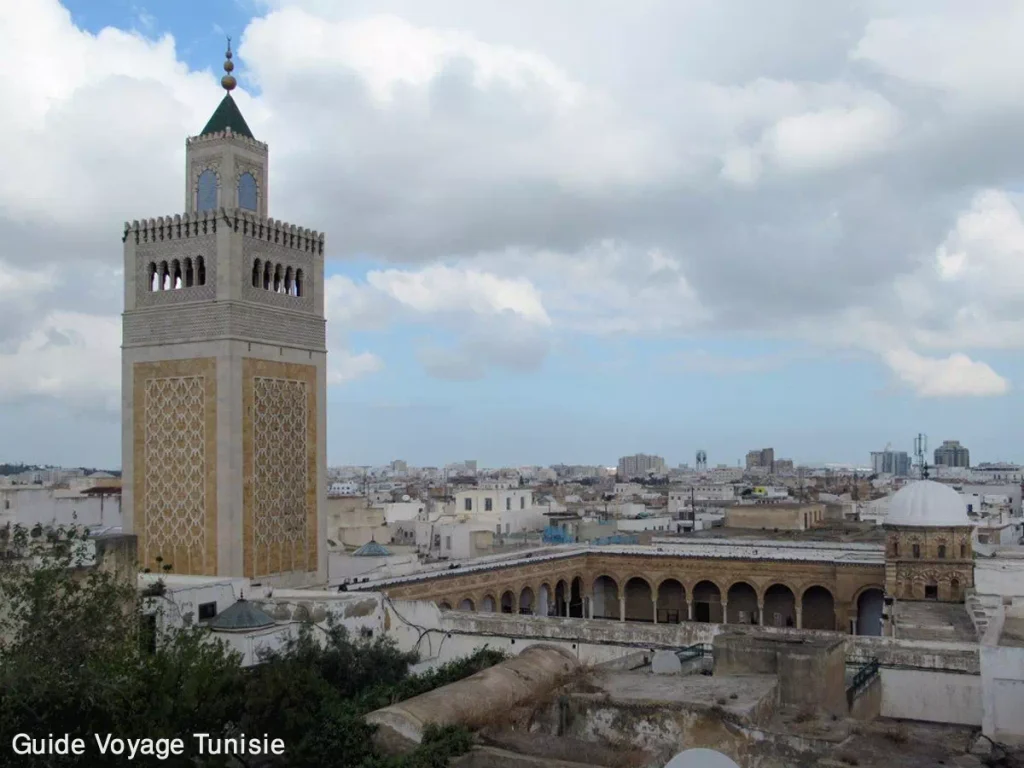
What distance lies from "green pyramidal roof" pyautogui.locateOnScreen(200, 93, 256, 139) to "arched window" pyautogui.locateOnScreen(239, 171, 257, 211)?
846 millimetres

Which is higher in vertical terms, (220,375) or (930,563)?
(220,375)

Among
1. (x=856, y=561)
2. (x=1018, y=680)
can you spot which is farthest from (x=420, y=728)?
(x=856, y=561)

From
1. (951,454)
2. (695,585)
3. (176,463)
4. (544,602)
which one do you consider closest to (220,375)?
(176,463)

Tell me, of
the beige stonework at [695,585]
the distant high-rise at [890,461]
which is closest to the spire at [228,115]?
the beige stonework at [695,585]

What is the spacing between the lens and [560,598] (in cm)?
3142

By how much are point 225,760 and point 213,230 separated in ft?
39.9

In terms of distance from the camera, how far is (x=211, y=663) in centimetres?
975

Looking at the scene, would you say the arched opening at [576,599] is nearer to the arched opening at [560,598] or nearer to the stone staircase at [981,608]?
the arched opening at [560,598]

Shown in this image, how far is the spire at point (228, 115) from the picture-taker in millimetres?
19828

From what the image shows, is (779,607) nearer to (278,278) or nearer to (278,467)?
(278,467)

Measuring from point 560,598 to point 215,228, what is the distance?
54.2 feet

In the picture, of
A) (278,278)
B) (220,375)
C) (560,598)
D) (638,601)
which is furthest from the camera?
(638,601)

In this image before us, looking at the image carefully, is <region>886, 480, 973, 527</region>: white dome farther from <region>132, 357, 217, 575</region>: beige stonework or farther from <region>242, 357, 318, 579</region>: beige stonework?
<region>132, 357, 217, 575</region>: beige stonework

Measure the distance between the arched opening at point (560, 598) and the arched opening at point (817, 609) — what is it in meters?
6.46
